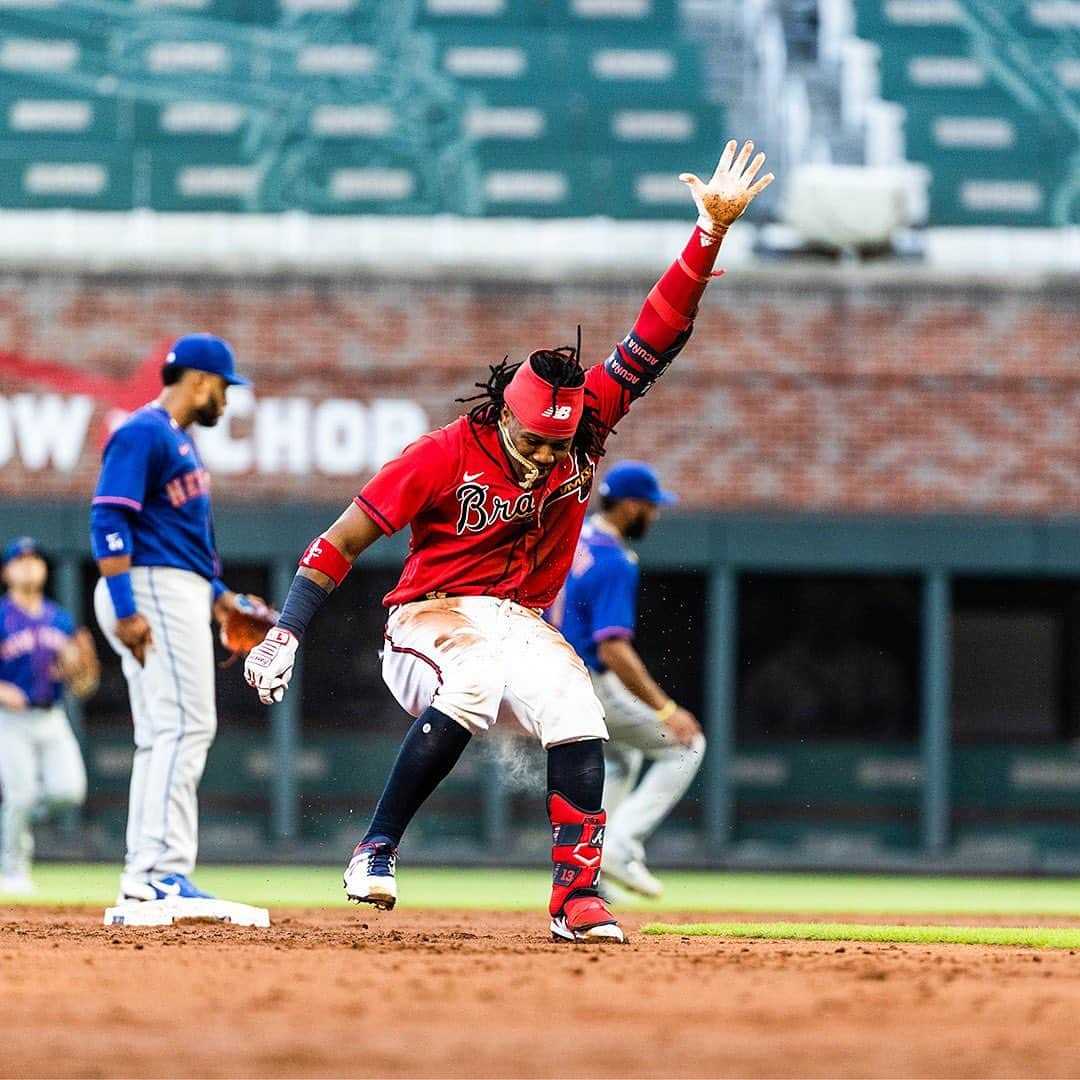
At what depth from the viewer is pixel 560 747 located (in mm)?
6004

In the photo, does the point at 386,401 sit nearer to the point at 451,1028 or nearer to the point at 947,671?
the point at 947,671

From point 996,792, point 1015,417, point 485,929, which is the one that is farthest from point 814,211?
point 485,929

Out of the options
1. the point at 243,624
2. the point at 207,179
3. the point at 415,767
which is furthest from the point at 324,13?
the point at 415,767

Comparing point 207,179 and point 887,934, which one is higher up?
point 207,179

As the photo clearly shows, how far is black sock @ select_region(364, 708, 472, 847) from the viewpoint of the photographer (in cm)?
594

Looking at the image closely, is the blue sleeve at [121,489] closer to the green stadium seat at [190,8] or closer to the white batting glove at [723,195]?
the white batting glove at [723,195]

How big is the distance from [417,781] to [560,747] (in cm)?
42

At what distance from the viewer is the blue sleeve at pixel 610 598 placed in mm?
9258

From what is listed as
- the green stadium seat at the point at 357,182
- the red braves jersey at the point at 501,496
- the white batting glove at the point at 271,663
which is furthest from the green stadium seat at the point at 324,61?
the white batting glove at the point at 271,663

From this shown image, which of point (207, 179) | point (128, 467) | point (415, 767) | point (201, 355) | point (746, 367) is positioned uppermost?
point (207, 179)

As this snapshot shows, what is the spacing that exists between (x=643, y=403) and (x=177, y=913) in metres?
8.97

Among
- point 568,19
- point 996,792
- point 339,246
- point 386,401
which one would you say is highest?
point 568,19

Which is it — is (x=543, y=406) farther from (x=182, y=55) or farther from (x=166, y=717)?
(x=182, y=55)

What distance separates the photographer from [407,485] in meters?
6.00
